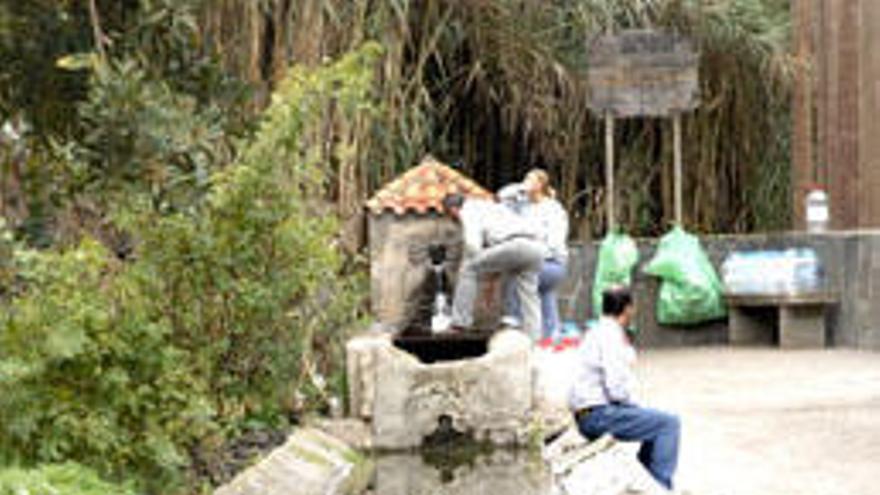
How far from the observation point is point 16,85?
5.86 m

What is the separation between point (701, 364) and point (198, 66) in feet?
14.5

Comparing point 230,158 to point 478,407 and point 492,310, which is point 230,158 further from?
point 478,407

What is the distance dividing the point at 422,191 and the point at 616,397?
2.52 metres

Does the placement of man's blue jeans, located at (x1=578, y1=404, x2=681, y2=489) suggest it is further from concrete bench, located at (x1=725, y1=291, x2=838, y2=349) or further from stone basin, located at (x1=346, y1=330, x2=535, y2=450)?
concrete bench, located at (x1=725, y1=291, x2=838, y2=349)

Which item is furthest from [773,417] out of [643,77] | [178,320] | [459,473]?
[643,77]

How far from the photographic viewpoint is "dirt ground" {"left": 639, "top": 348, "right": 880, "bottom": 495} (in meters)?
5.56

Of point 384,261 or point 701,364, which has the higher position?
point 384,261

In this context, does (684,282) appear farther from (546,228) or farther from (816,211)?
(546,228)

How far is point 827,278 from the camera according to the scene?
9.93 m

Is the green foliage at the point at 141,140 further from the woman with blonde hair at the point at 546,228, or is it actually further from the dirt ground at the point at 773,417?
the woman with blonde hair at the point at 546,228

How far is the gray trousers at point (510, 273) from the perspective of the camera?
A: 700 cm

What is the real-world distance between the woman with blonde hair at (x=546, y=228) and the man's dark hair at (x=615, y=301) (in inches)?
107

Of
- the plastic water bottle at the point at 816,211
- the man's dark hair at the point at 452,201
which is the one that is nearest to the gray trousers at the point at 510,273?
the man's dark hair at the point at 452,201

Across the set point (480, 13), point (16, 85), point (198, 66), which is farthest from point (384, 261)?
point (480, 13)
